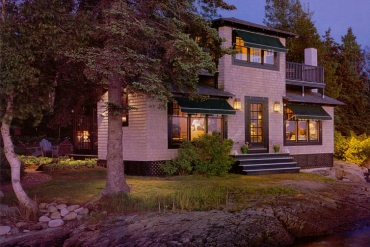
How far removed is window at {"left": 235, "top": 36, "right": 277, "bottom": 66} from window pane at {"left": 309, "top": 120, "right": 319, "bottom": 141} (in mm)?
3715

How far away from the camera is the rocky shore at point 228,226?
8609 millimetres

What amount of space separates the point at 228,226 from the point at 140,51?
5.49 meters

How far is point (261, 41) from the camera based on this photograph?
1770cm

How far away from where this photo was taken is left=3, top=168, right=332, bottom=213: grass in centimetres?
1049

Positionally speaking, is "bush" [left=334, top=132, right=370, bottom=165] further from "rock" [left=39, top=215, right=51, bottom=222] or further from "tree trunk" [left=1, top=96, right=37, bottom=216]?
"tree trunk" [left=1, top=96, right=37, bottom=216]

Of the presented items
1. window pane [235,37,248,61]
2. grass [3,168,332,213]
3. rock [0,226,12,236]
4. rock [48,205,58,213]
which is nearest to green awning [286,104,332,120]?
window pane [235,37,248,61]

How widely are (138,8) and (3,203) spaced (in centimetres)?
606

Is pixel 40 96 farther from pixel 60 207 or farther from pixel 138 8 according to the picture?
pixel 138 8

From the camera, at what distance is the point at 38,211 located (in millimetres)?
9789

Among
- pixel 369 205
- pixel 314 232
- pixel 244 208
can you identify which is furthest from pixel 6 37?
pixel 369 205

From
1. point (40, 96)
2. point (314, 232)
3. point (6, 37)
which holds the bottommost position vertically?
point (314, 232)

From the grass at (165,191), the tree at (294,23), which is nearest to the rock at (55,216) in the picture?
the grass at (165,191)

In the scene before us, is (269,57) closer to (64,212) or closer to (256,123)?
(256,123)

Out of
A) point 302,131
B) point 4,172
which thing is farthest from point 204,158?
point 4,172
